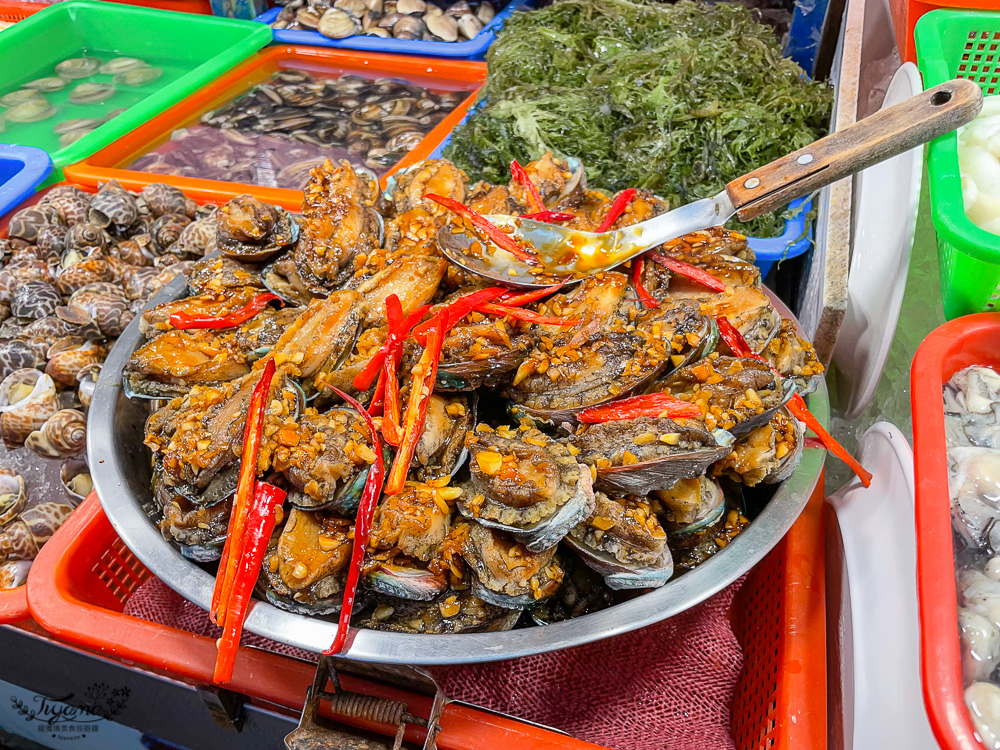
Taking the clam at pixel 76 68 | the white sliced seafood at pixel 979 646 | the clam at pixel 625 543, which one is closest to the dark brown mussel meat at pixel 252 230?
the clam at pixel 625 543

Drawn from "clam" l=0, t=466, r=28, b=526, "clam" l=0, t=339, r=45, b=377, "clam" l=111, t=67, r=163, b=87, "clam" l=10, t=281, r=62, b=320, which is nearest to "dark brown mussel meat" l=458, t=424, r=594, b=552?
"clam" l=0, t=466, r=28, b=526

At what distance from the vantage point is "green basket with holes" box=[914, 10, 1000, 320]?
137cm

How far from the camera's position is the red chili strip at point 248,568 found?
1.23 metres

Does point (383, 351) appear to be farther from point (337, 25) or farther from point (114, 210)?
point (337, 25)

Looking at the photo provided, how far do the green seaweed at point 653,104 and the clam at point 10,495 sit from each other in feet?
6.86

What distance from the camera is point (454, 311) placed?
1443 millimetres

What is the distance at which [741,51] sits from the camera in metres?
3.08

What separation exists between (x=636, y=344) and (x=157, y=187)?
2715mm

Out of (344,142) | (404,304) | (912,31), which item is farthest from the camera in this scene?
(344,142)

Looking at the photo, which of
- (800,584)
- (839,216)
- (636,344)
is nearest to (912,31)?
(839,216)

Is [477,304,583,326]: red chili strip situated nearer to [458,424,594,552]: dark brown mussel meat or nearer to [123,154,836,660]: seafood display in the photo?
[123,154,836,660]: seafood display

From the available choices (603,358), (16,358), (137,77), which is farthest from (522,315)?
(137,77)

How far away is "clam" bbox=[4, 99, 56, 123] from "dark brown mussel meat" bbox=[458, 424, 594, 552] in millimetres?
5235

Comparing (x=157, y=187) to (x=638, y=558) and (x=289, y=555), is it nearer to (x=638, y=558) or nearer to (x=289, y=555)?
(x=289, y=555)
